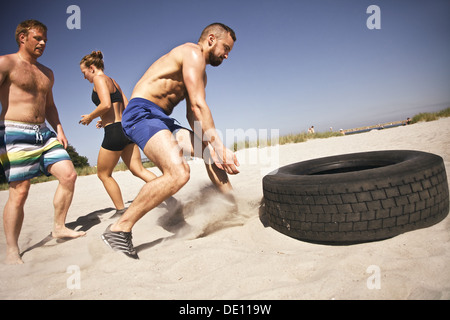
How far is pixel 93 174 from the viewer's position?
8.64m

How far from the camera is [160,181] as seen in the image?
1951mm

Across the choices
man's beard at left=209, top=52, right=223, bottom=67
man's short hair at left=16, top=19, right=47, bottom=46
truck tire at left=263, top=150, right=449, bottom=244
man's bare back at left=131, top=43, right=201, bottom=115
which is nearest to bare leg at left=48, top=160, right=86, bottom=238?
man's bare back at left=131, top=43, right=201, bottom=115

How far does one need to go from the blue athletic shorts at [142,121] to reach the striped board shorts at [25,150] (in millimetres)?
1017

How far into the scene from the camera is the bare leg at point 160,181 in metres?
1.94

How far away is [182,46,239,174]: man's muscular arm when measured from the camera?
202cm

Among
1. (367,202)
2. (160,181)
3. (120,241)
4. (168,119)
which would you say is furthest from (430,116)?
(120,241)

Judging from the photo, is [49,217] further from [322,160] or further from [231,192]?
[322,160]

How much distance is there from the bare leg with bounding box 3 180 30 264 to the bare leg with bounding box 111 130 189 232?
1.08m

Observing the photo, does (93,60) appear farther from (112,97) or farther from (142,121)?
(142,121)

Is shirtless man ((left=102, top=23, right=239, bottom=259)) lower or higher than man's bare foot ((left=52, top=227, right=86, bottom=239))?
higher

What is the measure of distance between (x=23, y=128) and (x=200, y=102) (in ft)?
5.90

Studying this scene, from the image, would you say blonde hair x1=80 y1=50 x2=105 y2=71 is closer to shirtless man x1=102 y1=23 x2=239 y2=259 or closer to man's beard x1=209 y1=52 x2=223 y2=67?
shirtless man x1=102 y1=23 x2=239 y2=259
